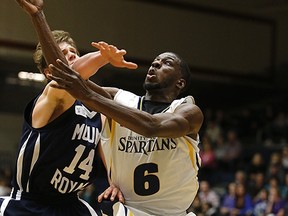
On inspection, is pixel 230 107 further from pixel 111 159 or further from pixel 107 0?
pixel 111 159

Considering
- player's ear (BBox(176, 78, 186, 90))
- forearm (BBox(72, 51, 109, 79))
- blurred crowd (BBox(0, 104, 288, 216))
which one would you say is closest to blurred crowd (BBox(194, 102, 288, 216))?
blurred crowd (BBox(0, 104, 288, 216))

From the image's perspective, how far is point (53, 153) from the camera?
14.9 feet

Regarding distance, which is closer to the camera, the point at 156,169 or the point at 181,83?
the point at 156,169

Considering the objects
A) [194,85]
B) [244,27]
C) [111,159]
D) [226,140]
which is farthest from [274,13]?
[111,159]

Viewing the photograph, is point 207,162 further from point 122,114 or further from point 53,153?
point 122,114

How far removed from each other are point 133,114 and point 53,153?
0.63 m

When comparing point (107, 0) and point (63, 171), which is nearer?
point (63, 171)

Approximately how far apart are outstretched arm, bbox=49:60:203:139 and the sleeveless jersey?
1.47ft

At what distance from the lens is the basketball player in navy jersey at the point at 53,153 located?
451 cm

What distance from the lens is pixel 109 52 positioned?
14.4 ft

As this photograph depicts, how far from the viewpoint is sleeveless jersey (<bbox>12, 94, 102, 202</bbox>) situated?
454 cm

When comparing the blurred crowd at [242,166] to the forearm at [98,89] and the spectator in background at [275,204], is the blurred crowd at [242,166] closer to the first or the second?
the spectator in background at [275,204]

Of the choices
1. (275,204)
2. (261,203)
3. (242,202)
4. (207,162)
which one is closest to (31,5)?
(275,204)

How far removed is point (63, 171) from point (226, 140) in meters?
14.5
